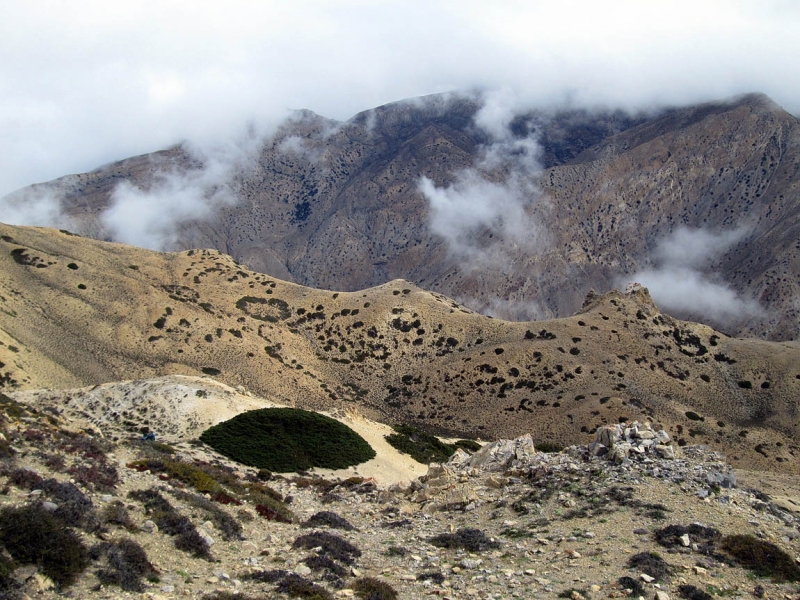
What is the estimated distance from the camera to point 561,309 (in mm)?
190875

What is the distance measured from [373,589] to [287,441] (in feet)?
79.2

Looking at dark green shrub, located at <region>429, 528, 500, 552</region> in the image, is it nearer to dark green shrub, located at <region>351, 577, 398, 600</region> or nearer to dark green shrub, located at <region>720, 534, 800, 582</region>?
dark green shrub, located at <region>351, 577, 398, 600</region>

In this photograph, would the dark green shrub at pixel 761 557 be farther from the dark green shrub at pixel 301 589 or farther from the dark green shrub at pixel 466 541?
the dark green shrub at pixel 301 589

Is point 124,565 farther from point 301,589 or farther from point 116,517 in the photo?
point 301,589

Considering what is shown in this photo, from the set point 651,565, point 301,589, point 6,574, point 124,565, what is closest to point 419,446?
point 651,565

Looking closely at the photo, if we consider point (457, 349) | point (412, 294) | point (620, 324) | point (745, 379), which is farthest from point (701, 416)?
point (412, 294)

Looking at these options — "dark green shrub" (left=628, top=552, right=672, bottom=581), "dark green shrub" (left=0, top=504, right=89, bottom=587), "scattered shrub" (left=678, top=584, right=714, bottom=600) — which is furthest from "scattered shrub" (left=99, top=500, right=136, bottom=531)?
"scattered shrub" (left=678, top=584, right=714, bottom=600)

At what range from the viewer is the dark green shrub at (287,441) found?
33094 millimetres

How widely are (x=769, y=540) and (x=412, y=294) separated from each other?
90327mm

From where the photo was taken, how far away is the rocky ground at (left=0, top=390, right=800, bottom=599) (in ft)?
41.1

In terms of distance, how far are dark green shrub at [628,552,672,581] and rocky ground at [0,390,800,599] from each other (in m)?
0.05

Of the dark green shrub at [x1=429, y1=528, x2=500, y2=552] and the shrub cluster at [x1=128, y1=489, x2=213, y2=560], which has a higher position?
the shrub cluster at [x1=128, y1=489, x2=213, y2=560]

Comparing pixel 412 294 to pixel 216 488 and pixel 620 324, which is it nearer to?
pixel 620 324

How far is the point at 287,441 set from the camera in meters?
36.2
